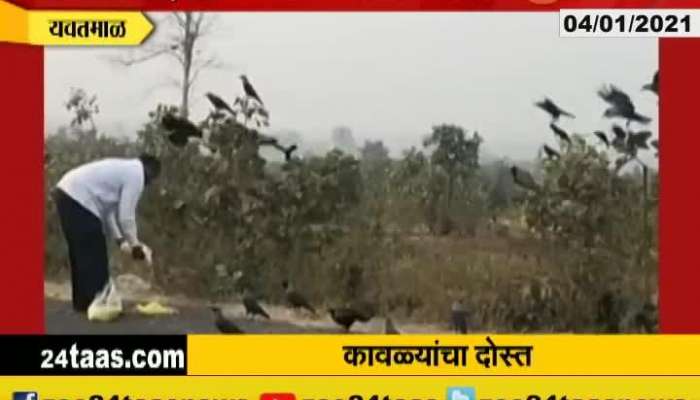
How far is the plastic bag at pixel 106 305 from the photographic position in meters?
2.90

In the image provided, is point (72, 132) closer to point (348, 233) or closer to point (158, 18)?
point (158, 18)

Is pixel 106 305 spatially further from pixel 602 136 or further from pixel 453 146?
pixel 602 136

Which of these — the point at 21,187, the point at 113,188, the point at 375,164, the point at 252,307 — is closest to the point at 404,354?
the point at 252,307

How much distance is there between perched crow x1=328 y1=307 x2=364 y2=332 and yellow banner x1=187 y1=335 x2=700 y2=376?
41mm

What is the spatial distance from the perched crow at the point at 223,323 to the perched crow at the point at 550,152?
3.66 ft

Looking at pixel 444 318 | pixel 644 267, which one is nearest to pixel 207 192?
pixel 444 318

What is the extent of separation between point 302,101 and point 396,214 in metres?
0.46

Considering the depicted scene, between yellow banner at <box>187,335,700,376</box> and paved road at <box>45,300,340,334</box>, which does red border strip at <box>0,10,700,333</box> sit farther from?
yellow banner at <box>187,335,700,376</box>

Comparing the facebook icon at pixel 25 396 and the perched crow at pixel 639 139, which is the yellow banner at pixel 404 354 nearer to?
the facebook icon at pixel 25 396

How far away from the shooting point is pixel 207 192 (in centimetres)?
291

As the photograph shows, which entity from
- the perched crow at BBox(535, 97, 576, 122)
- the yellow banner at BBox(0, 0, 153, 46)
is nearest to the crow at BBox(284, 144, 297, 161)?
the yellow banner at BBox(0, 0, 153, 46)

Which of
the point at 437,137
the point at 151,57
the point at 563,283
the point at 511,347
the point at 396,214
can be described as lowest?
the point at 511,347

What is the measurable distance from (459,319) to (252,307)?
2.16ft

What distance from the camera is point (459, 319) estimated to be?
2889mm
